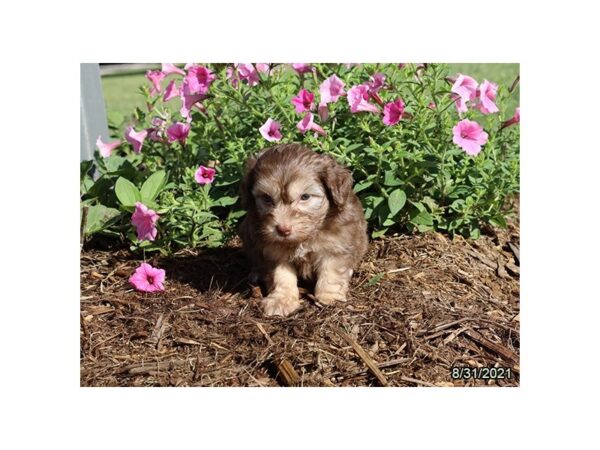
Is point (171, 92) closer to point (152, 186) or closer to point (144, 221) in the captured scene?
point (152, 186)

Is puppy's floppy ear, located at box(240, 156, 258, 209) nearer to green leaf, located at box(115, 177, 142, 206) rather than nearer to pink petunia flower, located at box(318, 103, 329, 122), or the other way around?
pink petunia flower, located at box(318, 103, 329, 122)

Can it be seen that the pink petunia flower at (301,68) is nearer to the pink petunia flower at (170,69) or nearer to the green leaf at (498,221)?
the pink petunia flower at (170,69)

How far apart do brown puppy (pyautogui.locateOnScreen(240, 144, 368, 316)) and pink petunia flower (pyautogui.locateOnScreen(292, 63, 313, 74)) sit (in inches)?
49.3

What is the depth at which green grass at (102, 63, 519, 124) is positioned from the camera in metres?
6.44

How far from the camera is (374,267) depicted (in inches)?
228

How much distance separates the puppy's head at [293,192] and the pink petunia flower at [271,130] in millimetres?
561

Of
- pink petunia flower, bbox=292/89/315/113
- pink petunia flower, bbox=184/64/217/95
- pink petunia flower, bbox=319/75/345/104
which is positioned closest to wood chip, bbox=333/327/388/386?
pink petunia flower, bbox=292/89/315/113

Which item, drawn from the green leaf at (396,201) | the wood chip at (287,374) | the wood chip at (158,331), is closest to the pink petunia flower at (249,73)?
the green leaf at (396,201)

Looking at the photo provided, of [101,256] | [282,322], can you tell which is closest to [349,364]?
[282,322]

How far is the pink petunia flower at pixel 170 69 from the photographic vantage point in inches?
243

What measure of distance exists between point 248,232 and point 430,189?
180 cm

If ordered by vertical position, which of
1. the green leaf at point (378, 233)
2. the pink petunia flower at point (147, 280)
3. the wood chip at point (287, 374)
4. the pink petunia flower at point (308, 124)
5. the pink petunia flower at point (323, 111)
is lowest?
the wood chip at point (287, 374)

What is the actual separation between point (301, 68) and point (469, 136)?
1633 millimetres

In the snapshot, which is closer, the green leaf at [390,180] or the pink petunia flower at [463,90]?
the pink petunia flower at [463,90]
